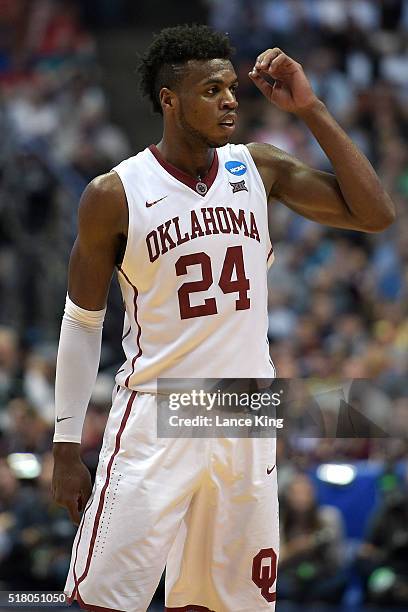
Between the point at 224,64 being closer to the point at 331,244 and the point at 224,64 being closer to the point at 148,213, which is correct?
the point at 148,213

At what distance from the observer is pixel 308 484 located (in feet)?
27.3

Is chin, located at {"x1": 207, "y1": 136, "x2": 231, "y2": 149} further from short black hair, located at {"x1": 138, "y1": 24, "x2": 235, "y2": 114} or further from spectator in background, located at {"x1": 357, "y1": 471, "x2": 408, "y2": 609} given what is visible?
spectator in background, located at {"x1": 357, "y1": 471, "x2": 408, "y2": 609}

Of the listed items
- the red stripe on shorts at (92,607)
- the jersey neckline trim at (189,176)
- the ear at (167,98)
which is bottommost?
the red stripe on shorts at (92,607)

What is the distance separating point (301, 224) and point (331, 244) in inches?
23.1

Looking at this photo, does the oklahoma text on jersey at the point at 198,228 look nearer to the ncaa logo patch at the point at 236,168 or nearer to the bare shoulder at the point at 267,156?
the ncaa logo patch at the point at 236,168

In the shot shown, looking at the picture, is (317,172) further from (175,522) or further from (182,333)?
(175,522)

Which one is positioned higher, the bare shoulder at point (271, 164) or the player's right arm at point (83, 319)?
the bare shoulder at point (271, 164)

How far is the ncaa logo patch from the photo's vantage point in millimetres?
4766

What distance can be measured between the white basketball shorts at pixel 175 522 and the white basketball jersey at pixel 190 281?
195mm

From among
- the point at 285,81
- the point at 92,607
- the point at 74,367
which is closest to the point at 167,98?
the point at 285,81

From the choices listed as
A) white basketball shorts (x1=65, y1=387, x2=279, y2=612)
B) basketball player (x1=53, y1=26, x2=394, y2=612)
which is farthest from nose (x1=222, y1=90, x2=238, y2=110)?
white basketball shorts (x1=65, y1=387, x2=279, y2=612)

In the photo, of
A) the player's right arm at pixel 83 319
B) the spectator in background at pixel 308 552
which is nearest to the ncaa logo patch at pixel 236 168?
the player's right arm at pixel 83 319

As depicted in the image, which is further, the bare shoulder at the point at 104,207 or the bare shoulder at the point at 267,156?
the bare shoulder at the point at 267,156

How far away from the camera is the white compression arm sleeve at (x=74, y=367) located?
4719mm
